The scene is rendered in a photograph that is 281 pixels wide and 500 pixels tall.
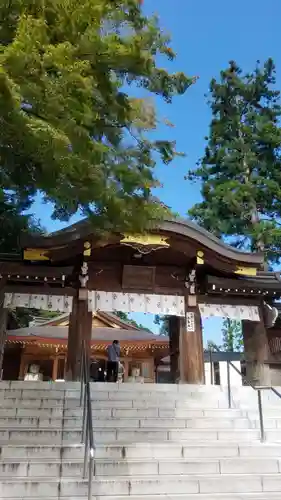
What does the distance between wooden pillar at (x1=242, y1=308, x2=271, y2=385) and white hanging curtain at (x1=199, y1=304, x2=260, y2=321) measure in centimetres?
27

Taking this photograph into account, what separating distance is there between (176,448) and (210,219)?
13550 millimetres

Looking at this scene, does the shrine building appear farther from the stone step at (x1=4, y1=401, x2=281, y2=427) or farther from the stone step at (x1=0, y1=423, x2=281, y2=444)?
the stone step at (x1=0, y1=423, x2=281, y2=444)

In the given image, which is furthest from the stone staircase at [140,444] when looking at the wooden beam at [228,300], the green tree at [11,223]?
the green tree at [11,223]

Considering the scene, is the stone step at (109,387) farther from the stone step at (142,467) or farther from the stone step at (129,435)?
the stone step at (142,467)

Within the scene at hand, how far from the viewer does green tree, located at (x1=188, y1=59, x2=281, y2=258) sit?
689 inches

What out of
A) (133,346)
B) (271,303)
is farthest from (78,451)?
(133,346)

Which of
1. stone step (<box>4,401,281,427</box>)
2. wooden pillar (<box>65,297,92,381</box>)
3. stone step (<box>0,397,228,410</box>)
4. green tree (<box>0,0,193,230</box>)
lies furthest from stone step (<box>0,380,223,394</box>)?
green tree (<box>0,0,193,230</box>)

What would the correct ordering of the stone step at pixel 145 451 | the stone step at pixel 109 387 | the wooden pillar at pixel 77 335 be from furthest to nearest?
the wooden pillar at pixel 77 335 → the stone step at pixel 109 387 → the stone step at pixel 145 451

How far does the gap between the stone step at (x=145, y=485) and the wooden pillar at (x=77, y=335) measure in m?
4.49

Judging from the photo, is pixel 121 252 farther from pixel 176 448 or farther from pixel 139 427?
pixel 176 448

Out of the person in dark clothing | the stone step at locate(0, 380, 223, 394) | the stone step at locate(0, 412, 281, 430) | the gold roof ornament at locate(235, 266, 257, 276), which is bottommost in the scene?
the stone step at locate(0, 412, 281, 430)

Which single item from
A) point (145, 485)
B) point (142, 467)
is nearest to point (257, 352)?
point (142, 467)

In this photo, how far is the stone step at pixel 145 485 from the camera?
14.4 feet

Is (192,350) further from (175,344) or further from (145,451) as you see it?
(145,451)
